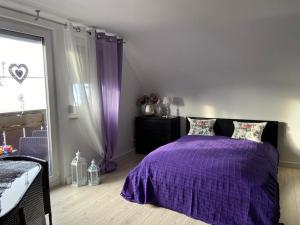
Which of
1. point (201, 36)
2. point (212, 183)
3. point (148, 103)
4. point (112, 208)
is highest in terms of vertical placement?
point (201, 36)

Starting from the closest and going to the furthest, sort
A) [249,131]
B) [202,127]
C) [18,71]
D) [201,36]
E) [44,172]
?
[44,172] < [18,71] < [201,36] < [249,131] < [202,127]

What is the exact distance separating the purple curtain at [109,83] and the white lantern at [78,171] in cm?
43

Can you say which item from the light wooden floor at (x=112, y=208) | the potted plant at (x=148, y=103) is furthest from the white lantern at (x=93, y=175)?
the potted plant at (x=148, y=103)

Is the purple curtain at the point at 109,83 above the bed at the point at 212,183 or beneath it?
above

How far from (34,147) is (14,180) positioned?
5.77ft

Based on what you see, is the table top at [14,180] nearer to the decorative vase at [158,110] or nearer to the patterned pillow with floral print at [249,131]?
the patterned pillow with floral print at [249,131]

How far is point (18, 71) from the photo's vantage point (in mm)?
2848

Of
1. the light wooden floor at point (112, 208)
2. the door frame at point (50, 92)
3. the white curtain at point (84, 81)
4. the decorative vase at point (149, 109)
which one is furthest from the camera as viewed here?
the decorative vase at point (149, 109)

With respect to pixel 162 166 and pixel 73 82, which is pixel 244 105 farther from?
pixel 73 82

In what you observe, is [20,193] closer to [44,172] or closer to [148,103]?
[44,172]

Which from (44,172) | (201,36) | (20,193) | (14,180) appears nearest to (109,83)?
(201,36)

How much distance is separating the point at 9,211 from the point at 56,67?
2400mm

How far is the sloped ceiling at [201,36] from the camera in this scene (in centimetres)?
259

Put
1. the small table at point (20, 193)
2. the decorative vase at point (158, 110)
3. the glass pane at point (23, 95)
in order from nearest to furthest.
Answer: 1. the small table at point (20, 193)
2. the glass pane at point (23, 95)
3. the decorative vase at point (158, 110)
